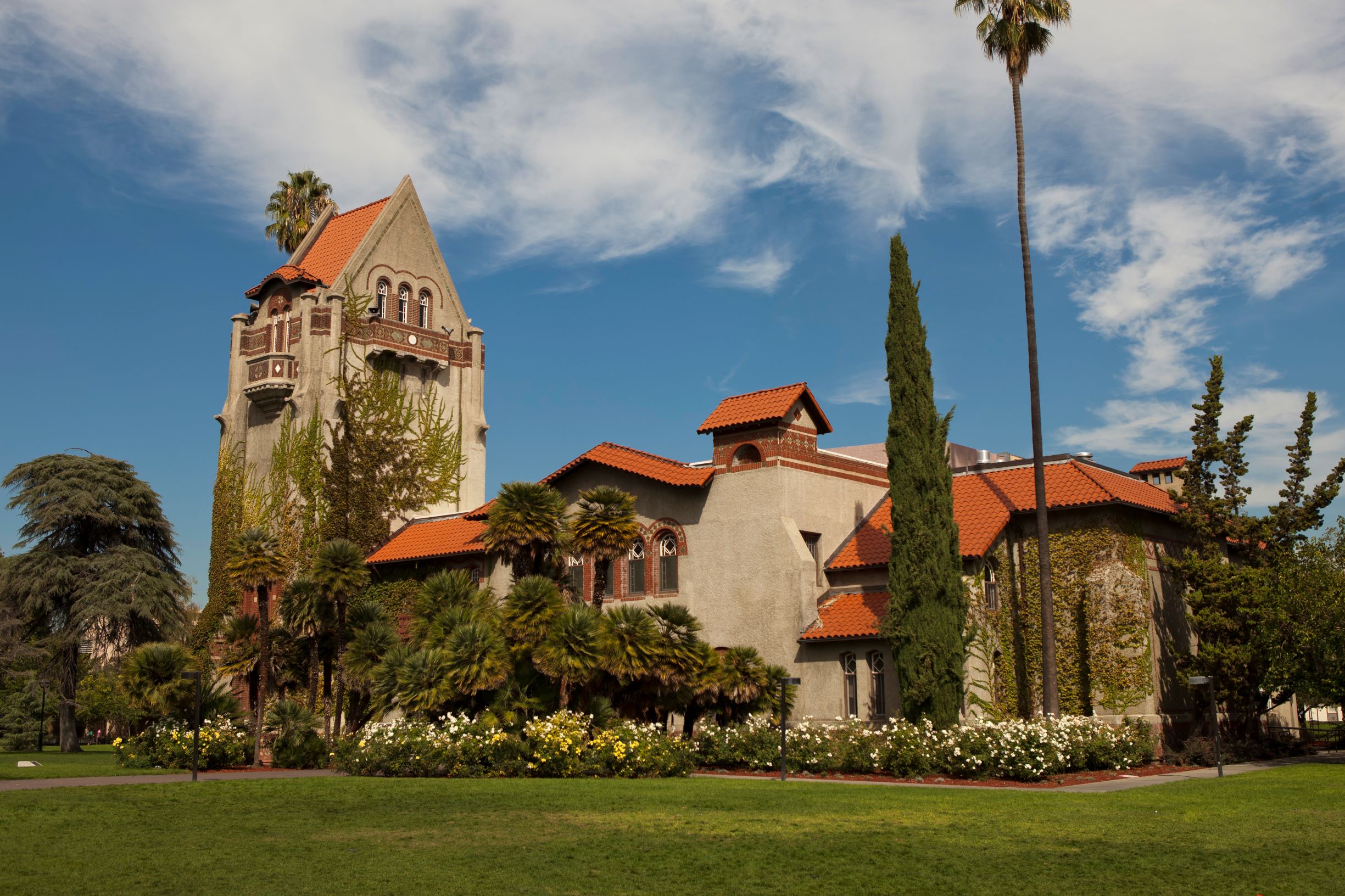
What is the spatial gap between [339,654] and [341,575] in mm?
2370

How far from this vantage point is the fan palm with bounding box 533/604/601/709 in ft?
76.4

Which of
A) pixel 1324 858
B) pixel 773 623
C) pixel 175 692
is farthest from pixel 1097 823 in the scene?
pixel 175 692

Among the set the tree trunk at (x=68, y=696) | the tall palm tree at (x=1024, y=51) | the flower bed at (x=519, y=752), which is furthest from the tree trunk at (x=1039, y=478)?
the tree trunk at (x=68, y=696)

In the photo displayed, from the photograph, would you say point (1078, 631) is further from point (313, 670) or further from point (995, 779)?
point (313, 670)

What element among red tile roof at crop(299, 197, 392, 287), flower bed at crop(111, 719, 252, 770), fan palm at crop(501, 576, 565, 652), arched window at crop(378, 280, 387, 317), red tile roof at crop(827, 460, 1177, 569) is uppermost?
red tile roof at crop(299, 197, 392, 287)

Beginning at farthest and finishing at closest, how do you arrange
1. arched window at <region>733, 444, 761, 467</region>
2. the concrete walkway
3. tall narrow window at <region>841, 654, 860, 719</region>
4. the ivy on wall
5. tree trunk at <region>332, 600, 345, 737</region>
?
tree trunk at <region>332, 600, 345, 737</region>
arched window at <region>733, 444, 761, 467</region>
tall narrow window at <region>841, 654, 860, 719</region>
the ivy on wall
the concrete walkway

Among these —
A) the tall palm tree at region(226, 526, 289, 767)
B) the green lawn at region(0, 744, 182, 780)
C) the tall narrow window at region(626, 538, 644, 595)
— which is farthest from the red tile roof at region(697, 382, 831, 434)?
Answer: the green lawn at region(0, 744, 182, 780)

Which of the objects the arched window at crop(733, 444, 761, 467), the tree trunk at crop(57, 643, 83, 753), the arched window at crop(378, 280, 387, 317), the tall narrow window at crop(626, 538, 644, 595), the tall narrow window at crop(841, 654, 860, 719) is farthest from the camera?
the arched window at crop(378, 280, 387, 317)

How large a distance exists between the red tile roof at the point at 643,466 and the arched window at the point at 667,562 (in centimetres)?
182

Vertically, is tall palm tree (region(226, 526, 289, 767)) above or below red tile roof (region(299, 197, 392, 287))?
below

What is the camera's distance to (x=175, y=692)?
28.8 meters

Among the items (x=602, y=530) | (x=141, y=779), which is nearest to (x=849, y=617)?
(x=602, y=530)

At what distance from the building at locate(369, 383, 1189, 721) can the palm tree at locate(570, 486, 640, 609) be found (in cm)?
412

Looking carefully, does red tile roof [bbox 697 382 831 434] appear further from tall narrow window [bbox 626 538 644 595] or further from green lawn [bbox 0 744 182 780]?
green lawn [bbox 0 744 182 780]
